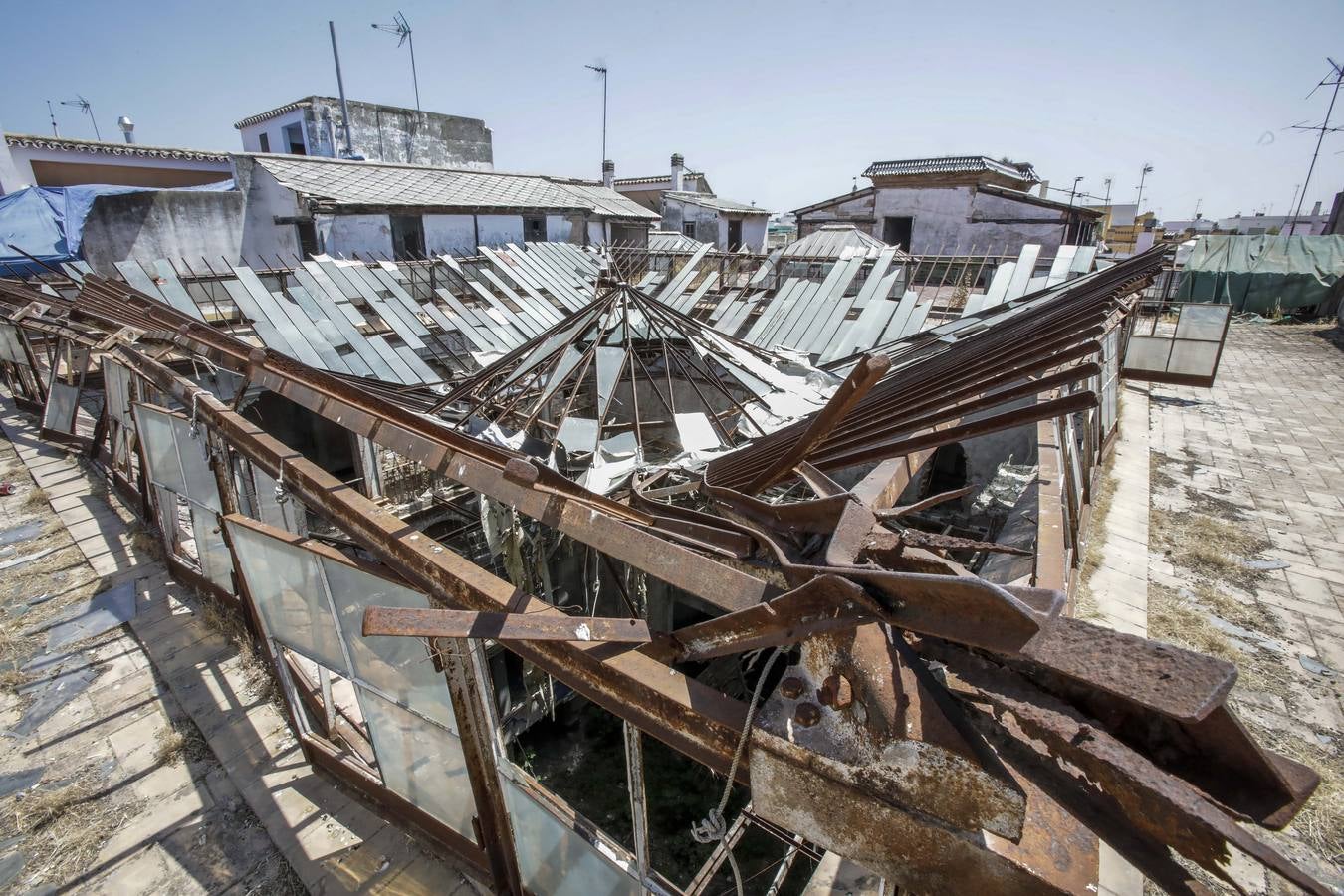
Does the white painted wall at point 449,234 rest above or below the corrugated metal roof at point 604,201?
below

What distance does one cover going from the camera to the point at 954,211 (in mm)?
22688

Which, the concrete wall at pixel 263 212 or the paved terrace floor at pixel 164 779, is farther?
the concrete wall at pixel 263 212

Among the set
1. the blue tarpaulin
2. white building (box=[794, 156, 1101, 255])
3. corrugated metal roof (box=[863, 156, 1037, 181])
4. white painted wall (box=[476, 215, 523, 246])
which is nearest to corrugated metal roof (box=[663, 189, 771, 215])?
white building (box=[794, 156, 1101, 255])

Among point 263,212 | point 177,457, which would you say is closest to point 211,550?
point 177,457

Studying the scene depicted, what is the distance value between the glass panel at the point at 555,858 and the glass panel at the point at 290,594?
1.59 metres

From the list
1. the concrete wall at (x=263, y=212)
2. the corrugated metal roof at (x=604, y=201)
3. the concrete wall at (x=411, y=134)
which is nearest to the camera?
the concrete wall at (x=263, y=212)

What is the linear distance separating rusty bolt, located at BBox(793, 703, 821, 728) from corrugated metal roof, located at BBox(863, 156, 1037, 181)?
86.3ft

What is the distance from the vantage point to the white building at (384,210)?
1541cm

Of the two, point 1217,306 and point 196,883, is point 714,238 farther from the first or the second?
point 196,883

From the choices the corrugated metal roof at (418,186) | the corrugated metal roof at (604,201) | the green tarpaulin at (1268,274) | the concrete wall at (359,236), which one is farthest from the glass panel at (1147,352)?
the concrete wall at (359,236)

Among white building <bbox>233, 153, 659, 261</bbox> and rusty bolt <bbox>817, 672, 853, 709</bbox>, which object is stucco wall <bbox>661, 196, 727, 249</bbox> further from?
rusty bolt <bbox>817, 672, 853, 709</bbox>

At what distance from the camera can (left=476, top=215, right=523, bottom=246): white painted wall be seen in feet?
59.5

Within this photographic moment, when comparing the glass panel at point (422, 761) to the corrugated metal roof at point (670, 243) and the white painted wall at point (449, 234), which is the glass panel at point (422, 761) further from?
the corrugated metal roof at point (670, 243)

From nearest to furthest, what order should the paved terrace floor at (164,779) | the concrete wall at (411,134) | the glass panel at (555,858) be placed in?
the glass panel at (555,858) → the paved terrace floor at (164,779) → the concrete wall at (411,134)
